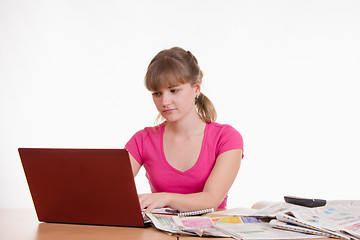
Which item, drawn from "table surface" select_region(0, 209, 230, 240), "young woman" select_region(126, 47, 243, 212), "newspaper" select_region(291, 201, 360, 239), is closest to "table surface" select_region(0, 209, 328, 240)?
"table surface" select_region(0, 209, 230, 240)

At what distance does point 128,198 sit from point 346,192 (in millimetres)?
3434

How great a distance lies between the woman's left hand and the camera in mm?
1371

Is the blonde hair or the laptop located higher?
the blonde hair

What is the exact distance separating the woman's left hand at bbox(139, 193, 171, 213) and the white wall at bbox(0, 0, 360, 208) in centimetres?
260

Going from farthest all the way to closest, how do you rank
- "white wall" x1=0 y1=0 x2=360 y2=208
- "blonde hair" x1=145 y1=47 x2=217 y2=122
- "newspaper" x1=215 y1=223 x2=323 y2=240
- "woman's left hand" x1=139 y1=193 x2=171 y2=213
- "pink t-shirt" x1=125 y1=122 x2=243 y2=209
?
1. "white wall" x1=0 y1=0 x2=360 y2=208
2. "pink t-shirt" x1=125 y1=122 x2=243 y2=209
3. "blonde hair" x1=145 y1=47 x2=217 y2=122
4. "woman's left hand" x1=139 y1=193 x2=171 y2=213
5. "newspaper" x1=215 y1=223 x2=323 y2=240

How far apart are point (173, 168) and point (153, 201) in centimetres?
53

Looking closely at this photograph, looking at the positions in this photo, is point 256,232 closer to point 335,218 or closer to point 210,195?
point 335,218

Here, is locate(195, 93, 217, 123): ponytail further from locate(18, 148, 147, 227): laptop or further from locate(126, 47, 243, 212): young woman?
locate(18, 148, 147, 227): laptop

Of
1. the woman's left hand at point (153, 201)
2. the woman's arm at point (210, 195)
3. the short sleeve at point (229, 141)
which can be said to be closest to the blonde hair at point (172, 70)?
the short sleeve at point (229, 141)

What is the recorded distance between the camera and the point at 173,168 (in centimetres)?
192

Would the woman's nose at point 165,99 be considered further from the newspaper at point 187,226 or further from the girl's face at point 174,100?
the newspaper at point 187,226

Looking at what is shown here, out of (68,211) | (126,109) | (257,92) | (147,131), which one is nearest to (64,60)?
(126,109)

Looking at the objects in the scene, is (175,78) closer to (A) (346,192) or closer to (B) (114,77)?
(B) (114,77)

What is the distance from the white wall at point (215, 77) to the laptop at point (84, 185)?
2.75 metres
